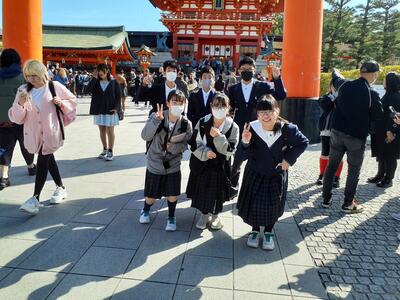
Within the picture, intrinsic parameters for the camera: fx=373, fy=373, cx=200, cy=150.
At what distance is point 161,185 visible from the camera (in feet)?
12.1

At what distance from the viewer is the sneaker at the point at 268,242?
333 centimetres

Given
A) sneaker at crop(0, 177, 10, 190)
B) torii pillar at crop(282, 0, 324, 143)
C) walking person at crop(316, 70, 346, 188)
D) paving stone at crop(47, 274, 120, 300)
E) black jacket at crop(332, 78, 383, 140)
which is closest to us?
paving stone at crop(47, 274, 120, 300)

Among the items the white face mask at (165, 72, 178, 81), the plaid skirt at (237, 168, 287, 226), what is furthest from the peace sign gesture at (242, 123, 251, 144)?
the white face mask at (165, 72, 178, 81)

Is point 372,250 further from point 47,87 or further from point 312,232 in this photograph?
point 47,87

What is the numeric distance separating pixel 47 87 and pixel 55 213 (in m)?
1.32

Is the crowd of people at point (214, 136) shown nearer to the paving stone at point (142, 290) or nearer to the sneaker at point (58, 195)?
the sneaker at point (58, 195)

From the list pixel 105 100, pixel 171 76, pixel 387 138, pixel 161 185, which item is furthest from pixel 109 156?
pixel 387 138

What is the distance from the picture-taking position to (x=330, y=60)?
87.0ft

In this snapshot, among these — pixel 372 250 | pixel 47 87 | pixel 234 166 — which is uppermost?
pixel 47 87

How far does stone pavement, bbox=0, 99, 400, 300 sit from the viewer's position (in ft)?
8.72

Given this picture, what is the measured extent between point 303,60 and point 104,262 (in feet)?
22.4

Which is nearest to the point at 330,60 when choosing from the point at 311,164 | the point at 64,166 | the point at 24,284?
the point at 311,164

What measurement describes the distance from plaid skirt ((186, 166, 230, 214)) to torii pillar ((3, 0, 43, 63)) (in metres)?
5.13

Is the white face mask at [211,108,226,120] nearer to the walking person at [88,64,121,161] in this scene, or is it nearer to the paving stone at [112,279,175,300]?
the paving stone at [112,279,175,300]
